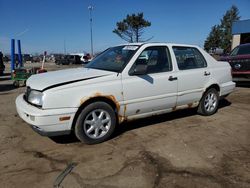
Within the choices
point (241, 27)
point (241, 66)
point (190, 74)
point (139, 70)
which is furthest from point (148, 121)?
point (241, 27)

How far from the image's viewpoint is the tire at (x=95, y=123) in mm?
4105

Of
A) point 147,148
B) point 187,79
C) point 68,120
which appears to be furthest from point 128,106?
point 187,79

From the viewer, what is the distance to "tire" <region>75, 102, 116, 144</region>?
4105 millimetres

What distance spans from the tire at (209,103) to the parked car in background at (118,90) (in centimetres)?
2

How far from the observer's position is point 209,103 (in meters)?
5.98

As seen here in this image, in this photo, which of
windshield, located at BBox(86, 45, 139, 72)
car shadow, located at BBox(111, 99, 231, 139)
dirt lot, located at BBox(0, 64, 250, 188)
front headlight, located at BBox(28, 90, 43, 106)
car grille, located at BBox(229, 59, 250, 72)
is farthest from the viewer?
car grille, located at BBox(229, 59, 250, 72)

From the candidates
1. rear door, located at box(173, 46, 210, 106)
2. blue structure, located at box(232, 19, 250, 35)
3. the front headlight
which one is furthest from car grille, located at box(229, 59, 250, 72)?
blue structure, located at box(232, 19, 250, 35)

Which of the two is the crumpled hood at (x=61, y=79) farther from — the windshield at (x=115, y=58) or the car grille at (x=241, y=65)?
the car grille at (x=241, y=65)

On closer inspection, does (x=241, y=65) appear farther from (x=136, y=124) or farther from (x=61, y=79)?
(x=61, y=79)

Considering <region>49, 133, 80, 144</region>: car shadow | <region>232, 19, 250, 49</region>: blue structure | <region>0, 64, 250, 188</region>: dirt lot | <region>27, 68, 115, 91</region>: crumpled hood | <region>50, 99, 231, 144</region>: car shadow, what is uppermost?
<region>232, 19, 250, 49</region>: blue structure

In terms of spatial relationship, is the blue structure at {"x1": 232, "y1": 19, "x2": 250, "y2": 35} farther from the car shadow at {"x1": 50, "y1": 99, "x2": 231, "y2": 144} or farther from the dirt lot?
the dirt lot

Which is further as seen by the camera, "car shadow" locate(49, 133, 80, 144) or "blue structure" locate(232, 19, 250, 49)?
"blue structure" locate(232, 19, 250, 49)

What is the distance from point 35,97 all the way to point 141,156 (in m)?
1.85

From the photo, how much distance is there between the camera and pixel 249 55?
9812mm
